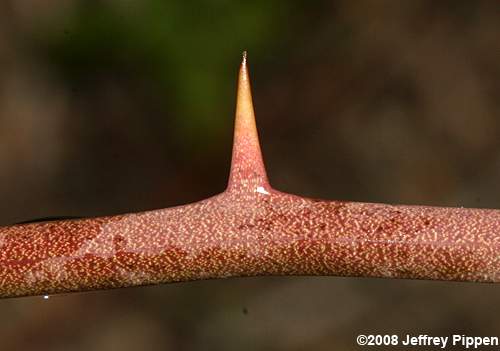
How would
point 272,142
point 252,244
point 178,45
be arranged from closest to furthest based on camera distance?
point 252,244 → point 178,45 → point 272,142

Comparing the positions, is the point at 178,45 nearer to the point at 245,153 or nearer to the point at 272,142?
the point at 272,142

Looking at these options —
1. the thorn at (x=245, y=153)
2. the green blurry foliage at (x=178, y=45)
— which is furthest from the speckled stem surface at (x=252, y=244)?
the green blurry foliage at (x=178, y=45)

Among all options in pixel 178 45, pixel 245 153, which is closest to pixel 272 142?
pixel 178 45

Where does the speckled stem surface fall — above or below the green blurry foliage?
below

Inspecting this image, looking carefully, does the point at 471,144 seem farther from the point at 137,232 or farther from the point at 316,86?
the point at 137,232

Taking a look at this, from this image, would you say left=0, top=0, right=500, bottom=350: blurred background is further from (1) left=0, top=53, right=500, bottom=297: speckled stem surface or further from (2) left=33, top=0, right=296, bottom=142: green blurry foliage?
(1) left=0, top=53, right=500, bottom=297: speckled stem surface

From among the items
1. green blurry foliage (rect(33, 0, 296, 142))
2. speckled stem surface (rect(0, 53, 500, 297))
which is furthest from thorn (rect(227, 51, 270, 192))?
green blurry foliage (rect(33, 0, 296, 142))
